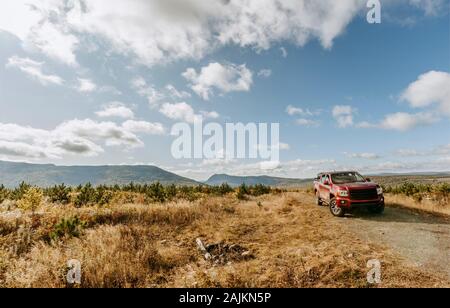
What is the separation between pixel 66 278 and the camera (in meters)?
6.51

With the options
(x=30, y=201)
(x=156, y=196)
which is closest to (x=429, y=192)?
(x=156, y=196)

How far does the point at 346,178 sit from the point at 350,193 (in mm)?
2094

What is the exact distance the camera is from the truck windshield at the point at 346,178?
46.8 ft

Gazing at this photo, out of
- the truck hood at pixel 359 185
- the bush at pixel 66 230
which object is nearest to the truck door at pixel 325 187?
the truck hood at pixel 359 185

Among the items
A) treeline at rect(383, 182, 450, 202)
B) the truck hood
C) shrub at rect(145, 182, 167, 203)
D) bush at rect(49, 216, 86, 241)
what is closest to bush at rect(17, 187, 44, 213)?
bush at rect(49, 216, 86, 241)

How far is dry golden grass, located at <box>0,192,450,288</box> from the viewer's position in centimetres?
640

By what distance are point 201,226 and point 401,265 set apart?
25.0ft

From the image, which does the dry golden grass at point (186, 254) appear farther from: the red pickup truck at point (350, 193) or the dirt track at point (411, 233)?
the red pickup truck at point (350, 193)

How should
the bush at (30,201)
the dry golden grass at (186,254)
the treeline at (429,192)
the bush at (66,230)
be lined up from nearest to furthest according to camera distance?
the dry golden grass at (186,254), the bush at (66,230), the bush at (30,201), the treeline at (429,192)

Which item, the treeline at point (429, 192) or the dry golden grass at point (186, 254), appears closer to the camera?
the dry golden grass at point (186, 254)

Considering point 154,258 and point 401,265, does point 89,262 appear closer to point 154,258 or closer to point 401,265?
point 154,258

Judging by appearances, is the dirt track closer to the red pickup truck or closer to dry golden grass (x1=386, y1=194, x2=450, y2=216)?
the red pickup truck

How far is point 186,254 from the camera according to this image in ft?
28.1
